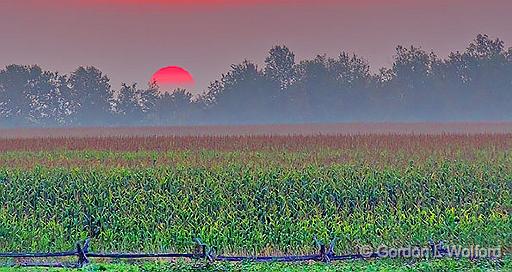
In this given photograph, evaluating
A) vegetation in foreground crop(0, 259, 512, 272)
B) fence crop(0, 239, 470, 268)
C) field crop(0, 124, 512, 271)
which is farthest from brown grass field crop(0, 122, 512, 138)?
vegetation in foreground crop(0, 259, 512, 272)

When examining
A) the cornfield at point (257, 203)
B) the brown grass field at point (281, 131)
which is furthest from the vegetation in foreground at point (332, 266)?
the brown grass field at point (281, 131)

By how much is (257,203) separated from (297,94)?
64.0 metres

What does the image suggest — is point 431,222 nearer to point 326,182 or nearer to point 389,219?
point 389,219

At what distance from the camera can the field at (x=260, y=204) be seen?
13867 mm

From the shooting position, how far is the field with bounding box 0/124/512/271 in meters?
13.9

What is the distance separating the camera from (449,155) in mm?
22438

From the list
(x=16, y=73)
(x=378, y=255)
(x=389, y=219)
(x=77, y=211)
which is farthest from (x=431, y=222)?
(x=16, y=73)

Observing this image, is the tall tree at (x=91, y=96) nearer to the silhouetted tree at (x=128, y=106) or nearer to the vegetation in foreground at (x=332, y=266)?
the silhouetted tree at (x=128, y=106)

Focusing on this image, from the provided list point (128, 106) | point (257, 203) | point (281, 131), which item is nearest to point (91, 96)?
point (128, 106)

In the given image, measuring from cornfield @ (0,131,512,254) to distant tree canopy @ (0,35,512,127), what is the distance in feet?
189

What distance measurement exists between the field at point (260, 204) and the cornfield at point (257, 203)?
28mm

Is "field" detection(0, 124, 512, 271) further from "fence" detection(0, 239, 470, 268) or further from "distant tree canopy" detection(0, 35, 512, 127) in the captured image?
"distant tree canopy" detection(0, 35, 512, 127)

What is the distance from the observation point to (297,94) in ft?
261

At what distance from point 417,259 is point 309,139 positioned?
2062cm
